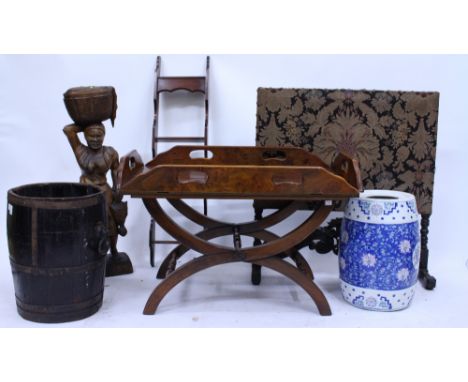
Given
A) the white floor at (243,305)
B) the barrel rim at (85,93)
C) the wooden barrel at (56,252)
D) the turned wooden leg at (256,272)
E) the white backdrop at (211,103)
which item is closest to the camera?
the wooden barrel at (56,252)

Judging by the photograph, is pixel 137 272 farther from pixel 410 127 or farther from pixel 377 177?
pixel 410 127

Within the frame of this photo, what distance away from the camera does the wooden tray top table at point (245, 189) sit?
2.74m

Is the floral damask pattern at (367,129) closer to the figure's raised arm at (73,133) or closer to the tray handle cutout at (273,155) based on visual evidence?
the tray handle cutout at (273,155)

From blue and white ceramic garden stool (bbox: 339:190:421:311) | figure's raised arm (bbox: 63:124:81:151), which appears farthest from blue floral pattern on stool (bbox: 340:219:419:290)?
figure's raised arm (bbox: 63:124:81:151)

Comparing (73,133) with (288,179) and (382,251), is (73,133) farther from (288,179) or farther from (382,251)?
(382,251)

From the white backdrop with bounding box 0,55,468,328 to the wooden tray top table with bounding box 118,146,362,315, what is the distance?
52 cm

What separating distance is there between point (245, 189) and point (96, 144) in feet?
3.38

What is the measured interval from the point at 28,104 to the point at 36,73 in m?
0.21

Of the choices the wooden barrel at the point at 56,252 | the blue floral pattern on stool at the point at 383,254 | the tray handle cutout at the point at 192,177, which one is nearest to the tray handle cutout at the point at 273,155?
the blue floral pattern on stool at the point at 383,254

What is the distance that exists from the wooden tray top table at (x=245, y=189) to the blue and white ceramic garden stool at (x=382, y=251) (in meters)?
0.19

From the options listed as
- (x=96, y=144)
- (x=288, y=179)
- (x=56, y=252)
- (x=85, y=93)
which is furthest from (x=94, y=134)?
(x=288, y=179)

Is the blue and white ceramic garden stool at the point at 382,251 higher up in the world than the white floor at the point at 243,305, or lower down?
higher up

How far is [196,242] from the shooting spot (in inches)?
116

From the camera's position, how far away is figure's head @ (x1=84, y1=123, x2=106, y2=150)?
130 inches
